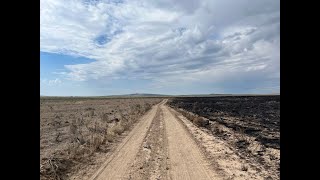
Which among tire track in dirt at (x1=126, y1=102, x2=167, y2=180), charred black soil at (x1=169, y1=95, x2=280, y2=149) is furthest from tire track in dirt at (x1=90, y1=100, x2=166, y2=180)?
charred black soil at (x1=169, y1=95, x2=280, y2=149)

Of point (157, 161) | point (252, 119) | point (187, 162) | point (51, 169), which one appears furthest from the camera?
point (252, 119)

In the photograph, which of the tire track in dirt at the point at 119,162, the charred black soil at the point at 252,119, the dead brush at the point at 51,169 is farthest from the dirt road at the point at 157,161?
the charred black soil at the point at 252,119

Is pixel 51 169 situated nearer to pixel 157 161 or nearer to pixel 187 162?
pixel 157 161

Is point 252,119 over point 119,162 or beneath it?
over

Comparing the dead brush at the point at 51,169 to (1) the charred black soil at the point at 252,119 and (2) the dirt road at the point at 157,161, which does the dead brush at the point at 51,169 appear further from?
(1) the charred black soil at the point at 252,119

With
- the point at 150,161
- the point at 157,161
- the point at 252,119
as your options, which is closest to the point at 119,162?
the point at 150,161

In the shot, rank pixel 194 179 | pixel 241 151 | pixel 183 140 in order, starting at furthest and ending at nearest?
pixel 183 140
pixel 241 151
pixel 194 179
